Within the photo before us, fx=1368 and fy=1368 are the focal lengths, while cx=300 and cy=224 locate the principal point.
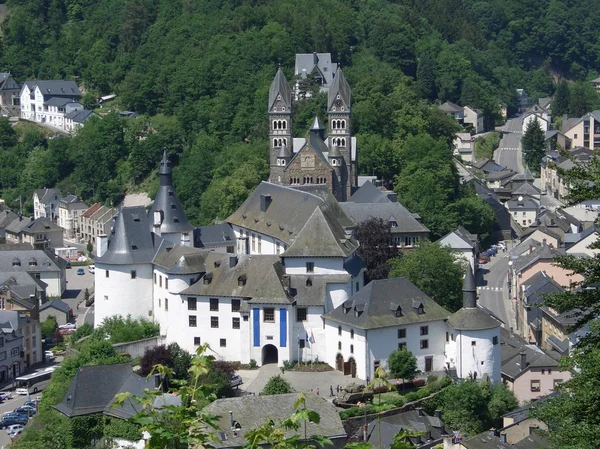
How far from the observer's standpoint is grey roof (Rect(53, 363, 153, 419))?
51.3 m

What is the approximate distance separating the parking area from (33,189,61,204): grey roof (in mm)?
56846

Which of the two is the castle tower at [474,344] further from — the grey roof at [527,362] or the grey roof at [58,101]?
the grey roof at [58,101]

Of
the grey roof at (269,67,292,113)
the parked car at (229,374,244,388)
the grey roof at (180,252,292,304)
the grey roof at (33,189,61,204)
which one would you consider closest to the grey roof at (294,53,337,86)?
the grey roof at (33,189,61,204)

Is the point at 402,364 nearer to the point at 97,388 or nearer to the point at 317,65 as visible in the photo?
the point at 97,388

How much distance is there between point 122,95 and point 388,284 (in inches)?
2665

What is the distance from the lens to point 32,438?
168 feet

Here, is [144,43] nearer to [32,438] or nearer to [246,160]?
[246,160]

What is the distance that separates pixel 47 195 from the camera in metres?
109

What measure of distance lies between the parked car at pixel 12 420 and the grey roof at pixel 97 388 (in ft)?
17.8

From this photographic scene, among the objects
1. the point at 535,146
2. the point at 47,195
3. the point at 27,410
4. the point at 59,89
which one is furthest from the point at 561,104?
the point at 27,410

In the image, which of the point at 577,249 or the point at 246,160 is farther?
the point at 246,160

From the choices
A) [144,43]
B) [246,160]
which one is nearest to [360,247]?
[246,160]

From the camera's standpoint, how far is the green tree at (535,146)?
11469cm

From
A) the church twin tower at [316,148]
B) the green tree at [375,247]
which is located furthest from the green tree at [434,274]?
the church twin tower at [316,148]
